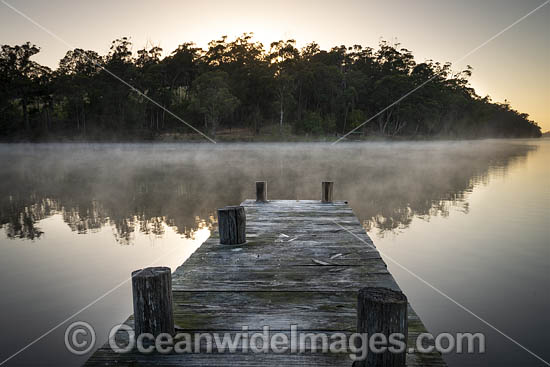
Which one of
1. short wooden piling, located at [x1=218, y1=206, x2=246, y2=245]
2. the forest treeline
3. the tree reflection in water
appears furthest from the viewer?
the forest treeline

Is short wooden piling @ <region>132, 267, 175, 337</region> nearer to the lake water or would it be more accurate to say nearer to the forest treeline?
the lake water

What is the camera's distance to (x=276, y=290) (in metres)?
4.76

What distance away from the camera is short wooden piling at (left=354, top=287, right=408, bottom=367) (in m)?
2.83

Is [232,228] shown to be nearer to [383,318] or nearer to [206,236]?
[383,318]

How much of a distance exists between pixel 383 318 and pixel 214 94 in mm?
66584

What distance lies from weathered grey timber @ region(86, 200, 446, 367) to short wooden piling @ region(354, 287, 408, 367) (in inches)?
14.2

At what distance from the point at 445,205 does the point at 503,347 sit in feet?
40.1

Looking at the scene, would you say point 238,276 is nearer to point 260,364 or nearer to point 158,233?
point 260,364

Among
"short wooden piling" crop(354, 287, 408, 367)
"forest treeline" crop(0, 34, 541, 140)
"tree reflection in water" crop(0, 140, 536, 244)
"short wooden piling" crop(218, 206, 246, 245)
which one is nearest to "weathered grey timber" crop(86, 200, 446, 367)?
"short wooden piling" crop(218, 206, 246, 245)

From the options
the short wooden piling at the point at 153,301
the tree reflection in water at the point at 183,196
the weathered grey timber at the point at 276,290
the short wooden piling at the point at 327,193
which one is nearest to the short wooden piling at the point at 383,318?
the weathered grey timber at the point at 276,290

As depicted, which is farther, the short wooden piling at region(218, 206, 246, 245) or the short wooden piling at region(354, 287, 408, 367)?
the short wooden piling at region(218, 206, 246, 245)

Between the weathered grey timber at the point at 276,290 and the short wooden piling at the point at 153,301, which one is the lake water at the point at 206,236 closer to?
the weathered grey timber at the point at 276,290

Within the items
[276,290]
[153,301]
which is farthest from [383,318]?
[276,290]

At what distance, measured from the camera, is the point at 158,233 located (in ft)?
39.3
